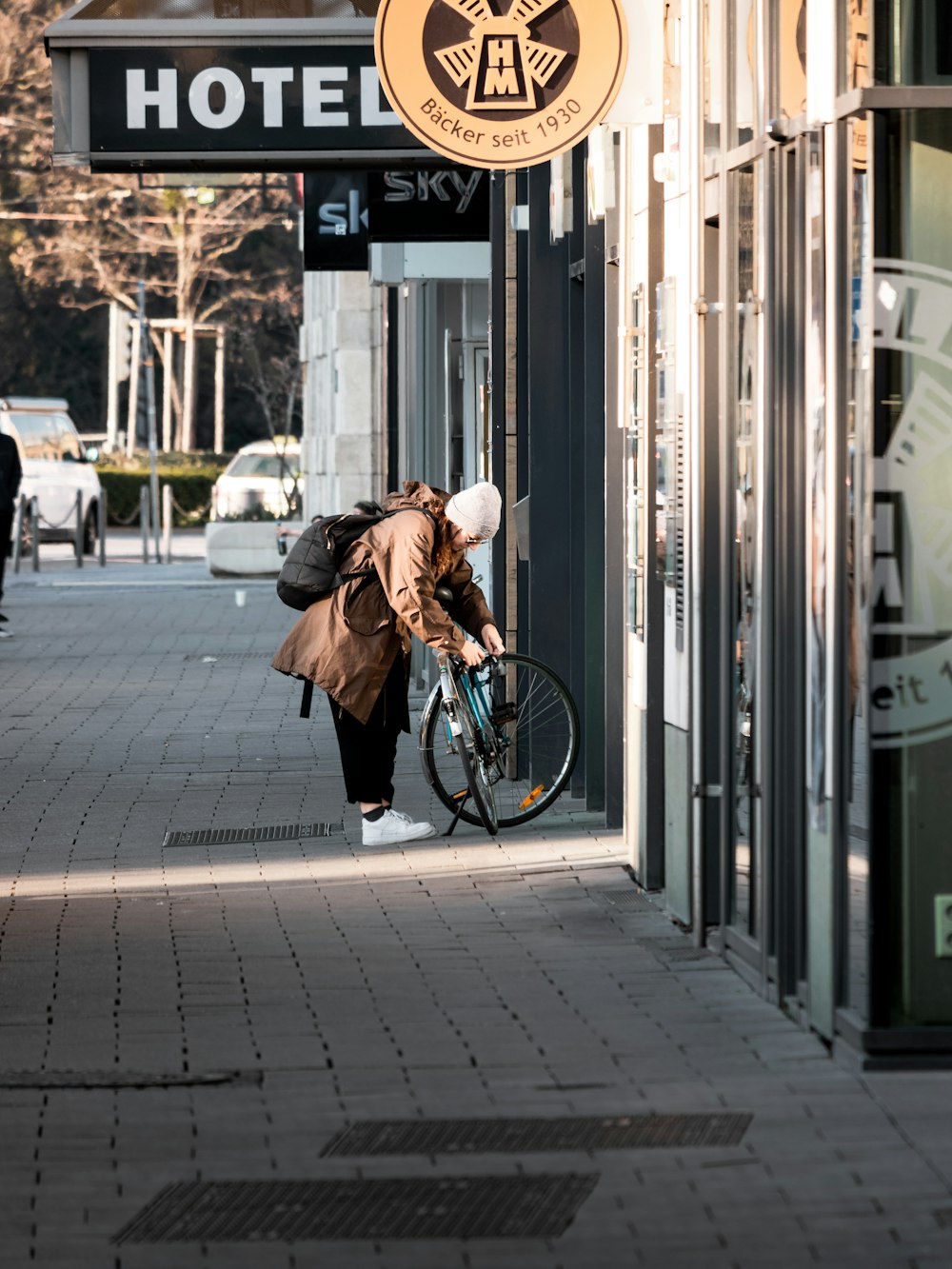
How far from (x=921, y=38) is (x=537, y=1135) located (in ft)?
8.97

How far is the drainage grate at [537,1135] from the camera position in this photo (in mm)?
5129

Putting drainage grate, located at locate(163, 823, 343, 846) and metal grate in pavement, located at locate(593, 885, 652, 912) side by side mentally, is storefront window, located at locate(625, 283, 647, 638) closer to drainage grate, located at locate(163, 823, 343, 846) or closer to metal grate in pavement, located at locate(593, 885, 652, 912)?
metal grate in pavement, located at locate(593, 885, 652, 912)

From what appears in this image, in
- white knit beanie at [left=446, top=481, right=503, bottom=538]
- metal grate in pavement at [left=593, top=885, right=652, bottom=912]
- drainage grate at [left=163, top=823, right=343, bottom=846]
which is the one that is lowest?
metal grate in pavement at [left=593, top=885, right=652, bottom=912]

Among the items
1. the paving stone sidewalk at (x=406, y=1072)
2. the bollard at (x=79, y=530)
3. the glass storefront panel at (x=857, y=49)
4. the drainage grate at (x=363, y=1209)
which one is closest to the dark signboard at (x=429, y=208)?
the paving stone sidewalk at (x=406, y=1072)

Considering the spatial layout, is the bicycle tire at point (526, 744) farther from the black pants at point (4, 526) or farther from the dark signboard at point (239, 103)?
the black pants at point (4, 526)

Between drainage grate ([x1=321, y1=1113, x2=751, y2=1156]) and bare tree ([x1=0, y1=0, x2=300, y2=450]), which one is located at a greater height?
bare tree ([x1=0, y1=0, x2=300, y2=450])

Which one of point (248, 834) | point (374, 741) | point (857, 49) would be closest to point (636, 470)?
point (374, 741)

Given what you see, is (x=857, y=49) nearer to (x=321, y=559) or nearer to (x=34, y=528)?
(x=321, y=559)

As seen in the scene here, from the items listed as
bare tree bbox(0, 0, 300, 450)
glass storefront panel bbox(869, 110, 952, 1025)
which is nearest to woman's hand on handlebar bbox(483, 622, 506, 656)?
glass storefront panel bbox(869, 110, 952, 1025)

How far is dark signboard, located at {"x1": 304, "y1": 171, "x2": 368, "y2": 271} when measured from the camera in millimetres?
15656

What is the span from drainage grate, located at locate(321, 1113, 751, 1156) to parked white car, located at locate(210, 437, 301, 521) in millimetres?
27694

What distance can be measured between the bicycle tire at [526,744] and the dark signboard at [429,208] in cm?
337

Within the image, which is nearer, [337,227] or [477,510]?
[477,510]

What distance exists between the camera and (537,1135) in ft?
17.2
